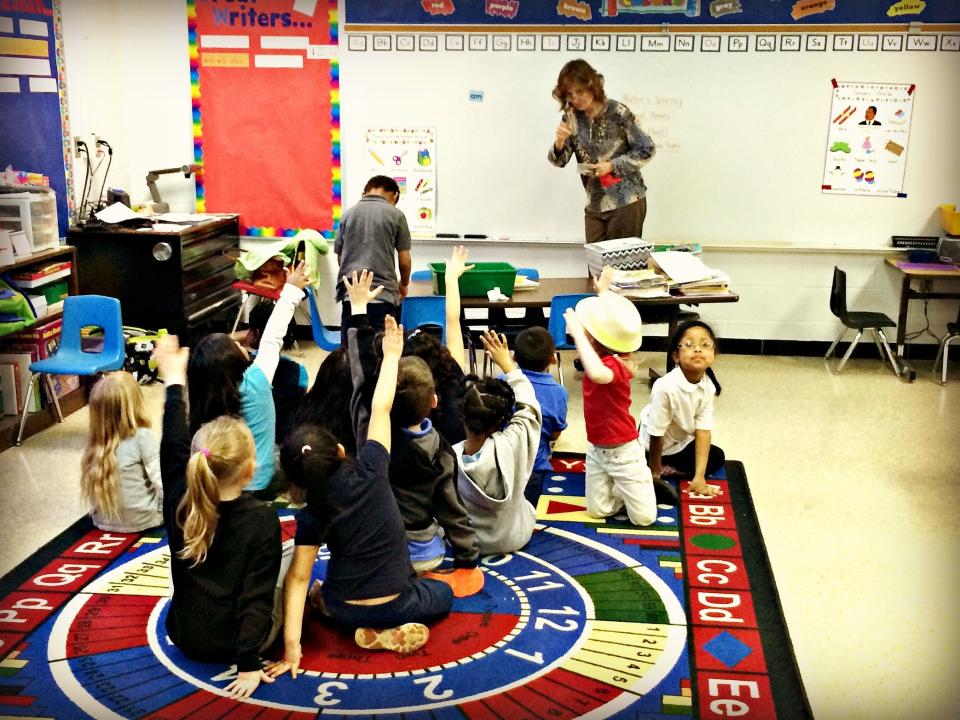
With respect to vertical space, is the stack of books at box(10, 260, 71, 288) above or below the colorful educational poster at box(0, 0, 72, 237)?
below

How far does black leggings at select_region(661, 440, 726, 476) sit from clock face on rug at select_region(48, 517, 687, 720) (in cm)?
96

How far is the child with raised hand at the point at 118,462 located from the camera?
378 cm

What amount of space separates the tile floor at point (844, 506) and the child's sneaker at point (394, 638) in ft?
3.54

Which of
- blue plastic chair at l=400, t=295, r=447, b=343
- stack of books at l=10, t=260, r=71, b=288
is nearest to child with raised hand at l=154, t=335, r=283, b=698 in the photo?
blue plastic chair at l=400, t=295, r=447, b=343

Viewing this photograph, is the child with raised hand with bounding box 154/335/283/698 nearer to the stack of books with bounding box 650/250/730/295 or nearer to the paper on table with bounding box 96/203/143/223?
the stack of books with bounding box 650/250/730/295

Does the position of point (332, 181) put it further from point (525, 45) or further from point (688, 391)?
point (688, 391)

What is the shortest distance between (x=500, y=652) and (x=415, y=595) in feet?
0.95

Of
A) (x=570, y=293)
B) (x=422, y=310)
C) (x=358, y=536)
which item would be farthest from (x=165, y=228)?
(x=358, y=536)

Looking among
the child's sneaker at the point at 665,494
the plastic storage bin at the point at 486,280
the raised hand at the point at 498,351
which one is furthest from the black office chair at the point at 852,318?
the raised hand at the point at 498,351

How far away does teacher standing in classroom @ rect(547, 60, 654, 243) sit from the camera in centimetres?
571

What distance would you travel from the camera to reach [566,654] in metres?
2.98

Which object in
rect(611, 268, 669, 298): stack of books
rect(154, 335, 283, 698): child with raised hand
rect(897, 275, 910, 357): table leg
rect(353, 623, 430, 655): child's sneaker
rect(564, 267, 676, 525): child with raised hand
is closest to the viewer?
rect(154, 335, 283, 698): child with raised hand

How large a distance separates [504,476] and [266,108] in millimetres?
3884

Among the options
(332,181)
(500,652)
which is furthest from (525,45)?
(500,652)
